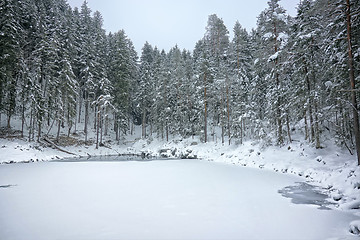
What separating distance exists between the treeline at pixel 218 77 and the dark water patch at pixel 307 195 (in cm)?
313

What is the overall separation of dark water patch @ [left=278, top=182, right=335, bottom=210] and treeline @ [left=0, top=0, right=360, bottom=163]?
3.13 meters

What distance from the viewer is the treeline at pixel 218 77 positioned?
10844 mm

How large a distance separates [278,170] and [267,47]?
1037 cm

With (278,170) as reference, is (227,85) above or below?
above

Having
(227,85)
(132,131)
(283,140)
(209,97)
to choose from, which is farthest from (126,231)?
(132,131)

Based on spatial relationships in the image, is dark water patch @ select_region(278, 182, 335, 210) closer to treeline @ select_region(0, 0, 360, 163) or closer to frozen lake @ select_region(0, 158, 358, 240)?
frozen lake @ select_region(0, 158, 358, 240)

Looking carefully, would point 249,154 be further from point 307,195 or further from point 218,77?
point 218,77

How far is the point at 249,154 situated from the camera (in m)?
18.0

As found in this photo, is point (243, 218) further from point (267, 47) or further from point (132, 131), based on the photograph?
point (132, 131)

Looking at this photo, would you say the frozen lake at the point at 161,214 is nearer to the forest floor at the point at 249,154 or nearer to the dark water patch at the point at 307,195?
the dark water patch at the point at 307,195

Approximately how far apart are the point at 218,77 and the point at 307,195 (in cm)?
1975

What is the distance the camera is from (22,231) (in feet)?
13.9

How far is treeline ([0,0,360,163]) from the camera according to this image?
35.6 ft

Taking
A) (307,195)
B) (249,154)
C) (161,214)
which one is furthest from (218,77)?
(161,214)
